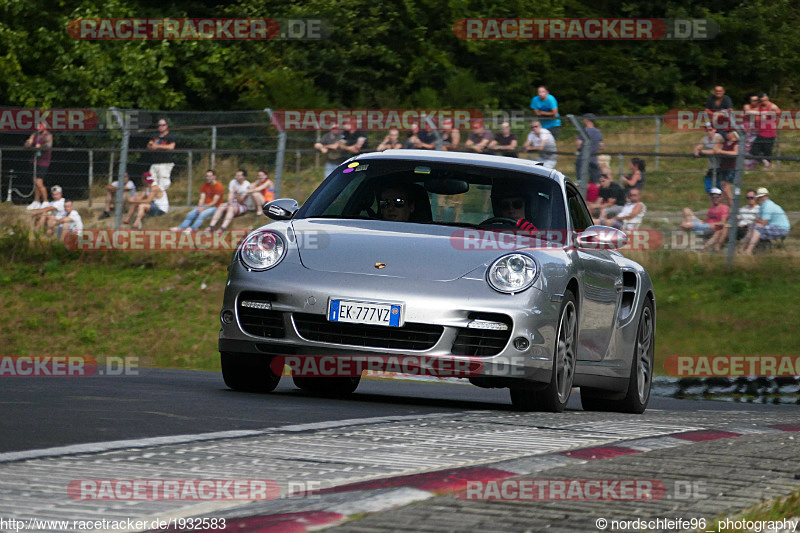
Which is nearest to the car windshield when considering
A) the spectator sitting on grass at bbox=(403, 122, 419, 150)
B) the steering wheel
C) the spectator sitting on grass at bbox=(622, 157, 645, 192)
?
the steering wheel

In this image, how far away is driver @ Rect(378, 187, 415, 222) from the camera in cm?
891

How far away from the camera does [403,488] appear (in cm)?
416

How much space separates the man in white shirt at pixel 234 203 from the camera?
20109 millimetres

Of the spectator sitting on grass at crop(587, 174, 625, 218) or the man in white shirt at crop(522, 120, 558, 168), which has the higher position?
the man in white shirt at crop(522, 120, 558, 168)

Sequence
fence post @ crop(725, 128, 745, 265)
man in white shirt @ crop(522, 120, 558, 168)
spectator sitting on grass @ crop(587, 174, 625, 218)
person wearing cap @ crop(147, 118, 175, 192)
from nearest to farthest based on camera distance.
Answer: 1. fence post @ crop(725, 128, 745, 265)
2. spectator sitting on grass @ crop(587, 174, 625, 218)
3. man in white shirt @ crop(522, 120, 558, 168)
4. person wearing cap @ crop(147, 118, 175, 192)

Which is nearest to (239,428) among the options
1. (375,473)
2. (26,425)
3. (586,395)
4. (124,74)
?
(26,425)

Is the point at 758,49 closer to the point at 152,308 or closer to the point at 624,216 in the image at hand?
the point at 624,216

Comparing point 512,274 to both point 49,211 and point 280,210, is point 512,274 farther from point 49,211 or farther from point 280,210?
point 49,211

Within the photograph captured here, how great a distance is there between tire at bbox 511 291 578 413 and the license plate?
903 mm

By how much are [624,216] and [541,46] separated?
20.1m

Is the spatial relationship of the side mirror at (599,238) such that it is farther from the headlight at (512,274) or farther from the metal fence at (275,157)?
the metal fence at (275,157)

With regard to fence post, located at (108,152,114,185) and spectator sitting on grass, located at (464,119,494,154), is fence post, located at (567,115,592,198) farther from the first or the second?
fence post, located at (108,152,114,185)

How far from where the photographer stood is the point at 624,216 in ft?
61.8

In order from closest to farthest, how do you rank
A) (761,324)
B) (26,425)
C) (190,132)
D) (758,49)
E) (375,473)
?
(375,473) < (26,425) < (761,324) < (190,132) < (758,49)
